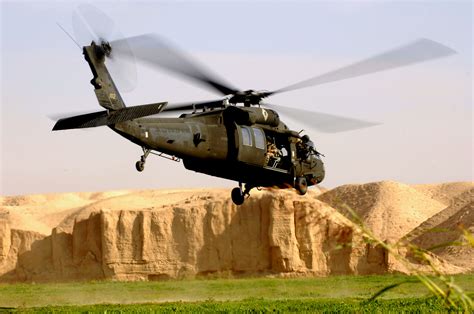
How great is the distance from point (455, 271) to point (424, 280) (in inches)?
Answer: 1829

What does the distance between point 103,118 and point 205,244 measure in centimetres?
3340

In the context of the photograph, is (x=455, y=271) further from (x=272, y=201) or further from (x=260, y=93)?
(x=260, y=93)

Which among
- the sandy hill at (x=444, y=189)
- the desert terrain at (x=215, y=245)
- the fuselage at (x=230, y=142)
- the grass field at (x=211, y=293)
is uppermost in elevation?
the sandy hill at (x=444, y=189)

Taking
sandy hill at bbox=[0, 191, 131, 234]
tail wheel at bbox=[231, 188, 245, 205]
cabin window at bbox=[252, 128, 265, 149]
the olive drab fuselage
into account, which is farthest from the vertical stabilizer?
sandy hill at bbox=[0, 191, 131, 234]

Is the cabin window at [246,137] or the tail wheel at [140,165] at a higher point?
the cabin window at [246,137]

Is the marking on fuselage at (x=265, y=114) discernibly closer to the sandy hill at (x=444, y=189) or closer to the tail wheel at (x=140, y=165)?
the tail wheel at (x=140, y=165)

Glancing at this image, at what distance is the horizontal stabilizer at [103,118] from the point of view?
72.7ft

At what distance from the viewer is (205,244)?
5559 cm

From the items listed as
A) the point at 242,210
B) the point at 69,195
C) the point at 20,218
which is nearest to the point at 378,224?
the point at 242,210

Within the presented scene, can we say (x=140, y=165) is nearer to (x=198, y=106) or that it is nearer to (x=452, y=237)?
(x=198, y=106)

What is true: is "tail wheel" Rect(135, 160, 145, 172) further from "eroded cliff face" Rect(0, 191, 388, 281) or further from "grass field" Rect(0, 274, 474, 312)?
"eroded cliff face" Rect(0, 191, 388, 281)

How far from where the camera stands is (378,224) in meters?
74.8

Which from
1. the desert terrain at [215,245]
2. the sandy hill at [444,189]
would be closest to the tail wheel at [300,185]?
the desert terrain at [215,245]

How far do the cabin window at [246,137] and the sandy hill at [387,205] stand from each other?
152 feet
